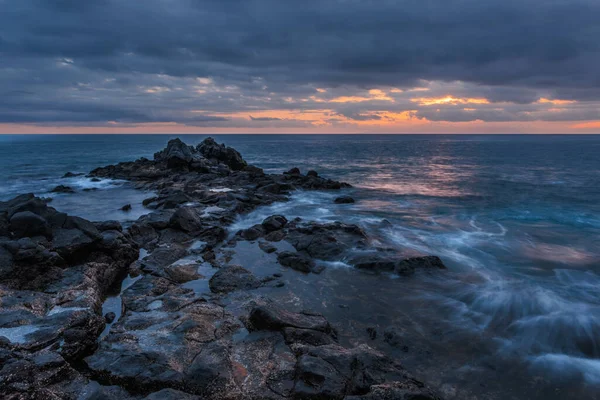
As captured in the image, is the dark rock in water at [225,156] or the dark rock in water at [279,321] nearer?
the dark rock in water at [279,321]

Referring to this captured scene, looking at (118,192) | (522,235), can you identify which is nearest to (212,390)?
(522,235)

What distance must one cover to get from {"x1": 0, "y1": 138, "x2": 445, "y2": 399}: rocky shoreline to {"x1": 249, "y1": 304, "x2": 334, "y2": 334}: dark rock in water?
1.6 inches

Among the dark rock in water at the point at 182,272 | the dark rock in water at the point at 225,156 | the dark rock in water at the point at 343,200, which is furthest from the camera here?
the dark rock in water at the point at 225,156

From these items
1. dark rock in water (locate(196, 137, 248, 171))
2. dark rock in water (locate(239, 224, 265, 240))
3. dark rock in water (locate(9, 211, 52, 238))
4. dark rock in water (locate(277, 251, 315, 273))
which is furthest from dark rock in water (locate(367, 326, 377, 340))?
dark rock in water (locate(196, 137, 248, 171))

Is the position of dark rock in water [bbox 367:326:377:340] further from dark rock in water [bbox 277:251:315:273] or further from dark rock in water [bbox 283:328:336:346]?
dark rock in water [bbox 277:251:315:273]

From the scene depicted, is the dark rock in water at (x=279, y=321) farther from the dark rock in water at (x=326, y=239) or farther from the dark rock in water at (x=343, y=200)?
the dark rock in water at (x=343, y=200)

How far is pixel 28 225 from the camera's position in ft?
49.3

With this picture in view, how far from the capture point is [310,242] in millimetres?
19281

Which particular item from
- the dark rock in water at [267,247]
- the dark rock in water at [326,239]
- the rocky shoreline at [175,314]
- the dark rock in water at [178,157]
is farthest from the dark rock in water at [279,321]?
the dark rock in water at [178,157]

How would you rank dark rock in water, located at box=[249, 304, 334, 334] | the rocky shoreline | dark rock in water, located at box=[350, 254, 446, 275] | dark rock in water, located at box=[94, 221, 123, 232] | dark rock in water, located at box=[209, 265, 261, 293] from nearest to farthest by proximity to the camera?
the rocky shoreline
dark rock in water, located at box=[249, 304, 334, 334]
dark rock in water, located at box=[209, 265, 261, 293]
dark rock in water, located at box=[350, 254, 446, 275]
dark rock in water, located at box=[94, 221, 123, 232]

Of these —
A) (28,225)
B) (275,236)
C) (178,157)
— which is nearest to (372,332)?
(275,236)

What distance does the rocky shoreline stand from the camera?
26.8 ft

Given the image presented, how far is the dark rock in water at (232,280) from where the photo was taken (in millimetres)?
14035

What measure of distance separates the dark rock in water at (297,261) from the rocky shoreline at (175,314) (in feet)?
0.20
